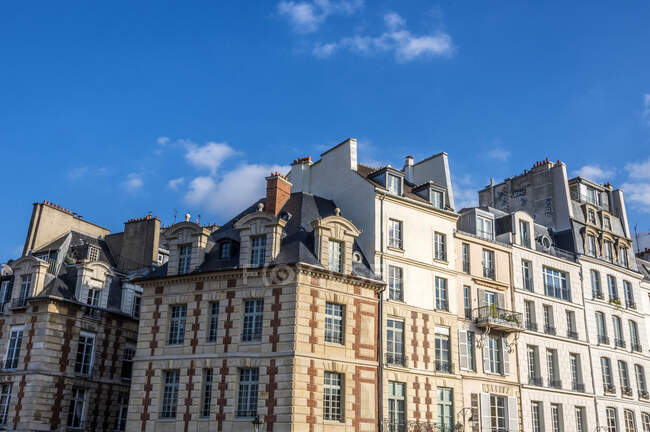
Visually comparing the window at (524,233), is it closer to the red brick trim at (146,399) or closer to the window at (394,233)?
the window at (394,233)

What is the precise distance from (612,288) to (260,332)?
21.3 meters

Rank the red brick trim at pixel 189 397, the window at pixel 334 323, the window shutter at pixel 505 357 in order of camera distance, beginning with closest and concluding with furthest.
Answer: the red brick trim at pixel 189 397 → the window at pixel 334 323 → the window shutter at pixel 505 357

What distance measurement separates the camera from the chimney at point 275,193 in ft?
95.4

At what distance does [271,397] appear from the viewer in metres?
23.9

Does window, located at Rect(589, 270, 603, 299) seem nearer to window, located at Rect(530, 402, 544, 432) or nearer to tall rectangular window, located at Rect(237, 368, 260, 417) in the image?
window, located at Rect(530, 402, 544, 432)

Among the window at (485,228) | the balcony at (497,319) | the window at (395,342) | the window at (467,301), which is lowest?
the window at (395,342)

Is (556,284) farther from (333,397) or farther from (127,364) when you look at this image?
(127,364)

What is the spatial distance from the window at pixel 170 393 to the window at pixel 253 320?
10.1ft

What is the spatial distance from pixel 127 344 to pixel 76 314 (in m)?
3.34

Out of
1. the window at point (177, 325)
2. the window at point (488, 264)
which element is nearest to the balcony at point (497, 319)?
the window at point (488, 264)

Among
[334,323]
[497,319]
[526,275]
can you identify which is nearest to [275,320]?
[334,323]

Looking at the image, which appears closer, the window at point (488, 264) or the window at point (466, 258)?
the window at point (466, 258)

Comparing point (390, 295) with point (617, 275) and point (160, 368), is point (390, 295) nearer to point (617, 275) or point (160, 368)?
point (160, 368)

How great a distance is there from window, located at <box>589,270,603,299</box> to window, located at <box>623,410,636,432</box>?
5.83 meters
